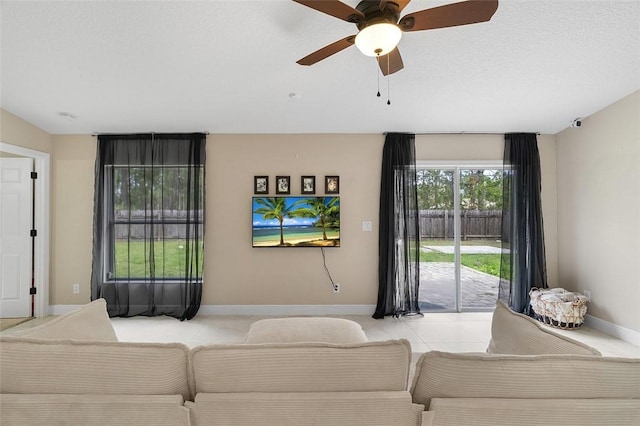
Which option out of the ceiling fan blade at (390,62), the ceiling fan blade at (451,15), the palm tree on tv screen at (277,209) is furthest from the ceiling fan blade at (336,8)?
the palm tree on tv screen at (277,209)

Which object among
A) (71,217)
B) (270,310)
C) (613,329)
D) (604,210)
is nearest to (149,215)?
(71,217)

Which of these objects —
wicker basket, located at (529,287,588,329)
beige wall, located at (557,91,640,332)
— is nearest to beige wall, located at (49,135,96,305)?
wicker basket, located at (529,287,588,329)

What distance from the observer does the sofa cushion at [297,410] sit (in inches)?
38.2

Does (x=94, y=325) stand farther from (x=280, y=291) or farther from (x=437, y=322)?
(x=437, y=322)

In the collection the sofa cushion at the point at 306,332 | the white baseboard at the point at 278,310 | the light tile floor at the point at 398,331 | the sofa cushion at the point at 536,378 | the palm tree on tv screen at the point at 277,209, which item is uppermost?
the palm tree on tv screen at the point at 277,209

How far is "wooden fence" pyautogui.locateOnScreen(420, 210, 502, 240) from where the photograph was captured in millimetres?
4184

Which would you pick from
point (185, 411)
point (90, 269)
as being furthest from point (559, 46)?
point (90, 269)

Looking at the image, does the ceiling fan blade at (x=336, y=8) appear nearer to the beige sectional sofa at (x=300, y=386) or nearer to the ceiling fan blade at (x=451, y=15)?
the ceiling fan blade at (x=451, y=15)

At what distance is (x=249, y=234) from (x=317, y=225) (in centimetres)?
96

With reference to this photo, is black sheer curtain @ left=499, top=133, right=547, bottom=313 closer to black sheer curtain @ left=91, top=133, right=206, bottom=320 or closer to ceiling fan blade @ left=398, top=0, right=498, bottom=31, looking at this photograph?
ceiling fan blade @ left=398, top=0, right=498, bottom=31

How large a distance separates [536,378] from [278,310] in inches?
133

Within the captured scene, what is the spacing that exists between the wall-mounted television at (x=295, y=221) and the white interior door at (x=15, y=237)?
3039 mm

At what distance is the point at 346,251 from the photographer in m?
4.09

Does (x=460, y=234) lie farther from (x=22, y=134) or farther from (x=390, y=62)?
(x=22, y=134)
